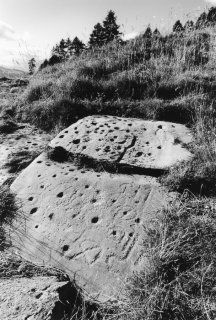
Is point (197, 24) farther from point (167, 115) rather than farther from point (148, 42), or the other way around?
point (167, 115)

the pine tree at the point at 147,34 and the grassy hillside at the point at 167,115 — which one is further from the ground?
the pine tree at the point at 147,34

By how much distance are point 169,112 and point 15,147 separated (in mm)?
2190

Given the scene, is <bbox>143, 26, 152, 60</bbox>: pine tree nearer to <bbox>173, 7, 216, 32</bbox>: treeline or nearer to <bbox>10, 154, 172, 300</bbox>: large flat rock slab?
<bbox>173, 7, 216, 32</bbox>: treeline

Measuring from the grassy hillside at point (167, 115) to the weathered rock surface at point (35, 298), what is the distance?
28 cm

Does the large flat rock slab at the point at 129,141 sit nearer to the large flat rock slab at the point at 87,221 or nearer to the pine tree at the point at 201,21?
Result: the large flat rock slab at the point at 87,221

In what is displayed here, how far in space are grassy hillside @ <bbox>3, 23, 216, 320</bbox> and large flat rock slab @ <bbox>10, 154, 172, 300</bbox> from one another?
6.6 inches

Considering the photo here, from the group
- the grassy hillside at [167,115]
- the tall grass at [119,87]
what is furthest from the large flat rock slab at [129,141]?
the tall grass at [119,87]

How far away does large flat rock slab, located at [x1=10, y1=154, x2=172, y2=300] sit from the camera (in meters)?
2.22

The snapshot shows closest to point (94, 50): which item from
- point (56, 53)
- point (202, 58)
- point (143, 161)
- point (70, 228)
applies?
point (56, 53)

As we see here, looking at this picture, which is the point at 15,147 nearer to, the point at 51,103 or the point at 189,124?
the point at 51,103

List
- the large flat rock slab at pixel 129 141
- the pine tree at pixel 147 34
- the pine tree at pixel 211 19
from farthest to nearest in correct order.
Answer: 1. the pine tree at pixel 147 34
2. the pine tree at pixel 211 19
3. the large flat rock slab at pixel 129 141

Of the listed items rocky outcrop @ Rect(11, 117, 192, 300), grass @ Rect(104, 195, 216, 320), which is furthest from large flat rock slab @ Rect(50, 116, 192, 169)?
grass @ Rect(104, 195, 216, 320)

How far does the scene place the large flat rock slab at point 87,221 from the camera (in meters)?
2.22

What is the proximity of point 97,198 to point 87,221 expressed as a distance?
Result: 0.28 m
